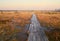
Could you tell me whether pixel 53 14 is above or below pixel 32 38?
above

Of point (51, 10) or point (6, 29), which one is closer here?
point (6, 29)

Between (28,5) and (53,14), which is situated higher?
(28,5)

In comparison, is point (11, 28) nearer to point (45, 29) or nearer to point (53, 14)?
point (45, 29)

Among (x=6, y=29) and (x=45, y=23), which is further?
(x=45, y=23)

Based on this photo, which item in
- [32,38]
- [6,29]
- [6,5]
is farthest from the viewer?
[32,38]

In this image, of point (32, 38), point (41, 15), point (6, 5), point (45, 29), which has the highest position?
point (6, 5)

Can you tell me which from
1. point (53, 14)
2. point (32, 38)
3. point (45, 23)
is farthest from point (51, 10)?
point (32, 38)

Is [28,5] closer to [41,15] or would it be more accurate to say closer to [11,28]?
[41,15]

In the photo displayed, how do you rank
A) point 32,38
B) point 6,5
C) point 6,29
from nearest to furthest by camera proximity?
point 6,29 < point 6,5 < point 32,38

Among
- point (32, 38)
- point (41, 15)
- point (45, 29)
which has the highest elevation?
point (41, 15)

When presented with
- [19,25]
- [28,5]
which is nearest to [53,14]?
[28,5]
